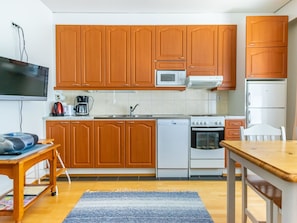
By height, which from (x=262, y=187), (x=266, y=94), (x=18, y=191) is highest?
(x=266, y=94)

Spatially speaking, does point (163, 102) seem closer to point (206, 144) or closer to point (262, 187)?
point (206, 144)

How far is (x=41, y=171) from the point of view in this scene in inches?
145

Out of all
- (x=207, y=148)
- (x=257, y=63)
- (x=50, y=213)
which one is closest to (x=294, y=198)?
(x=50, y=213)

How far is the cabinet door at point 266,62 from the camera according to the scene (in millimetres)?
3668

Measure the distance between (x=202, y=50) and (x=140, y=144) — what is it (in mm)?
1786

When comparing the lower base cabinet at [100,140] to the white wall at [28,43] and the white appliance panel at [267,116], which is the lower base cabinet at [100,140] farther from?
the white appliance panel at [267,116]

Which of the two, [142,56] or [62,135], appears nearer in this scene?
[62,135]

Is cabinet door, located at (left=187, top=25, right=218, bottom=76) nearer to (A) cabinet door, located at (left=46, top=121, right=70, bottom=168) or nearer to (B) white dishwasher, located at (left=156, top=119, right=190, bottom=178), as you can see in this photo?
(B) white dishwasher, located at (left=156, top=119, right=190, bottom=178)

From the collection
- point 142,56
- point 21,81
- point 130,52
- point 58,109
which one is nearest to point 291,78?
point 142,56

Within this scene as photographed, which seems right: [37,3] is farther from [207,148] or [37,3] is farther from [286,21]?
[286,21]

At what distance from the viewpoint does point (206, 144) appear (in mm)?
3738

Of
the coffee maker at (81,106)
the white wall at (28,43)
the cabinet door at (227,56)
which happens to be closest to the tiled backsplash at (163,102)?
the coffee maker at (81,106)

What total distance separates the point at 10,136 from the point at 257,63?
332 centimetres

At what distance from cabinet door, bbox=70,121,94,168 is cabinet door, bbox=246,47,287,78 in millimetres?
2489
